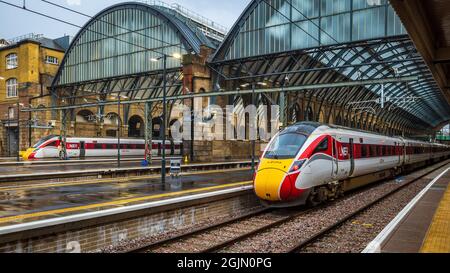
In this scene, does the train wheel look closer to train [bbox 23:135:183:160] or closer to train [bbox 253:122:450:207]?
train [bbox 253:122:450:207]

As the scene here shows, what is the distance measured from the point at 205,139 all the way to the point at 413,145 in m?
18.6

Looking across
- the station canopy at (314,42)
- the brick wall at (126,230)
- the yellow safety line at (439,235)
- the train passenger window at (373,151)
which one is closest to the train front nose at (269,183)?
the brick wall at (126,230)

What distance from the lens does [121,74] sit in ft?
160

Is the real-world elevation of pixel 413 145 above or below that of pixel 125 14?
below

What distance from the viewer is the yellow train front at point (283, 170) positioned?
11.8 m

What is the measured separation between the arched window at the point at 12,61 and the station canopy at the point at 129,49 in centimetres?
593

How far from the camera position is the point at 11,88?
5562 cm

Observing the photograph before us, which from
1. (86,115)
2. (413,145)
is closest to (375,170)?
(413,145)

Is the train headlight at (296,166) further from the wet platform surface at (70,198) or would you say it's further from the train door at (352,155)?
the train door at (352,155)

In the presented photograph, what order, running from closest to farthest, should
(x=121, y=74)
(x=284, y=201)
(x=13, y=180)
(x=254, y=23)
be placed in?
(x=284, y=201)
(x=13, y=180)
(x=254, y=23)
(x=121, y=74)

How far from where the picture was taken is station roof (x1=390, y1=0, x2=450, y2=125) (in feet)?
29.5

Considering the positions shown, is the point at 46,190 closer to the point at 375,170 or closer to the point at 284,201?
the point at 284,201

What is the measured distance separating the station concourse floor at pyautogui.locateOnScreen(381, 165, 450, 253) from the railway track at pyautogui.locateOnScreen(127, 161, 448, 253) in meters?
1.89

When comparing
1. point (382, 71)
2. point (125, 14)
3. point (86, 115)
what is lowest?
point (86, 115)
